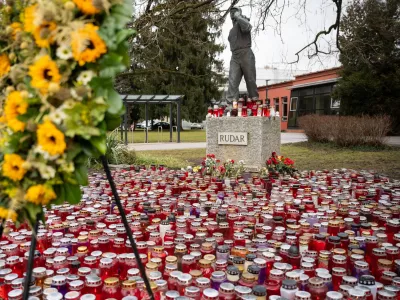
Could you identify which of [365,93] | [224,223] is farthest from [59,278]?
[365,93]

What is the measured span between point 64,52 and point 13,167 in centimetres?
44

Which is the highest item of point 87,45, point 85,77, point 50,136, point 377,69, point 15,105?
point 377,69

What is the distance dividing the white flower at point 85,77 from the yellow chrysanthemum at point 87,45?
0.13 ft

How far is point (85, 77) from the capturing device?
1.31 metres

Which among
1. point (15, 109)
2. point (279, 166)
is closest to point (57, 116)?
point (15, 109)

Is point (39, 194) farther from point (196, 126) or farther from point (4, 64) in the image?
point (196, 126)

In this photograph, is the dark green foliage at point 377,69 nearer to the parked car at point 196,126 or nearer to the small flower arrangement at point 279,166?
the small flower arrangement at point 279,166

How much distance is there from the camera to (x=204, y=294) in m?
1.73

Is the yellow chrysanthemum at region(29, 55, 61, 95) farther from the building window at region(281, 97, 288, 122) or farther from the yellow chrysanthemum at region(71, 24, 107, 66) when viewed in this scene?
the building window at region(281, 97, 288, 122)

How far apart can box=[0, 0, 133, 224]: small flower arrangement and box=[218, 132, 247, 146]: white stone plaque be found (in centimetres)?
613

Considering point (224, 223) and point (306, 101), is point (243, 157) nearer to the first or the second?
point (224, 223)

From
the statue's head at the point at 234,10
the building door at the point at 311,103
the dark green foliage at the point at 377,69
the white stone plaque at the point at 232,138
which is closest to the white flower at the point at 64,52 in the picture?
the white stone plaque at the point at 232,138

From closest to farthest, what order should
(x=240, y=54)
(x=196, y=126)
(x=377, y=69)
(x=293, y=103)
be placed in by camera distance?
1. (x=240, y=54)
2. (x=377, y=69)
3. (x=293, y=103)
4. (x=196, y=126)

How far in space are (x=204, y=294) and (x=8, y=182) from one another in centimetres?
98
